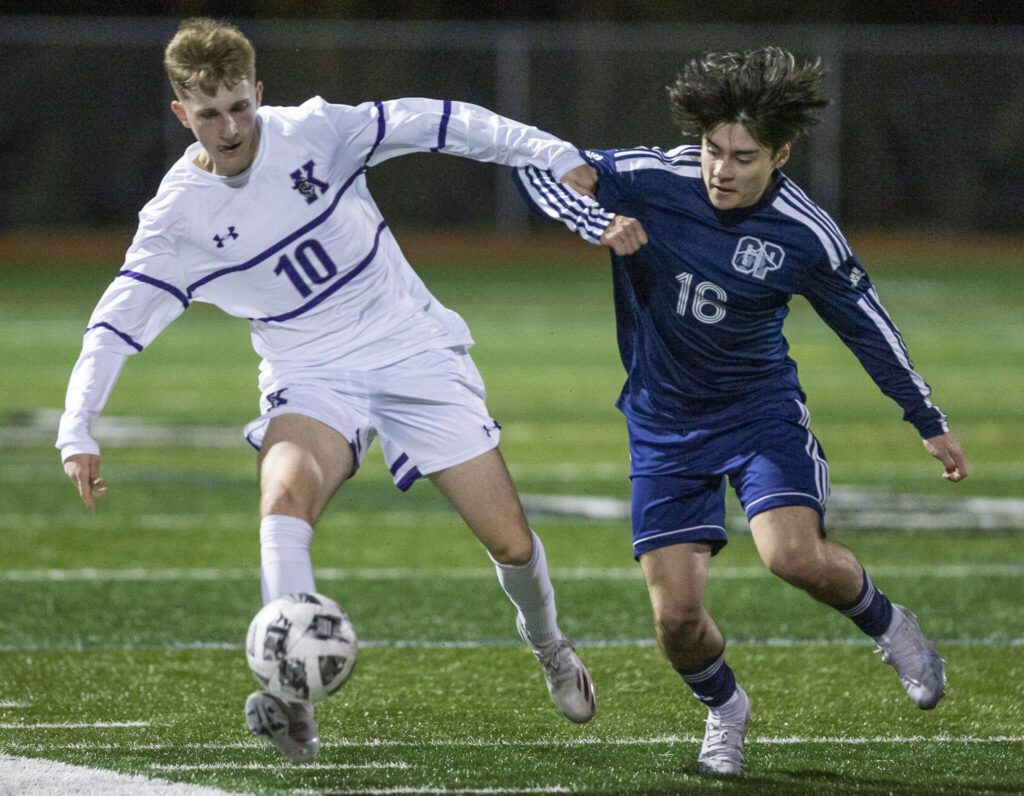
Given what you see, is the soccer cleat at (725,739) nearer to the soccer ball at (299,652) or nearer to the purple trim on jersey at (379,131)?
the soccer ball at (299,652)

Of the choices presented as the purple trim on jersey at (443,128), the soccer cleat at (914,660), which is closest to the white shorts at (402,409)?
the purple trim on jersey at (443,128)

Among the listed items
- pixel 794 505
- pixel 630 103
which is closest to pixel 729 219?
pixel 794 505

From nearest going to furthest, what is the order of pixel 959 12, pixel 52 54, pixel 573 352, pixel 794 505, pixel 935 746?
1. pixel 794 505
2. pixel 935 746
3. pixel 573 352
4. pixel 52 54
5. pixel 959 12

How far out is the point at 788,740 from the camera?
534 centimetres

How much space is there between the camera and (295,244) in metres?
5.02

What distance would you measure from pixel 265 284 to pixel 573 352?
12.8 metres

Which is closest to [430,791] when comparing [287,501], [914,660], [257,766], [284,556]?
[257,766]

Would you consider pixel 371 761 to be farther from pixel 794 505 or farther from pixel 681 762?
pixel 794 505

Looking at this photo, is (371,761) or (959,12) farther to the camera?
(959,12)

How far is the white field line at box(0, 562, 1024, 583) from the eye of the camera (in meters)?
8.05

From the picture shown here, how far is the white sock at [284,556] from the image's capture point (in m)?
4.64

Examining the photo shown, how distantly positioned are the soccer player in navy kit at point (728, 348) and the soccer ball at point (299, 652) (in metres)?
0.92

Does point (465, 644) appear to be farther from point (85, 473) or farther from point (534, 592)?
point (85, 473)

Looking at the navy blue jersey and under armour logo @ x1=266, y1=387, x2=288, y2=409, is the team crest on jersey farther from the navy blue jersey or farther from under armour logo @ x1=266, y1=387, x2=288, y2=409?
under armour logo @ x1=266, y1=387, x2=288, y2=409
